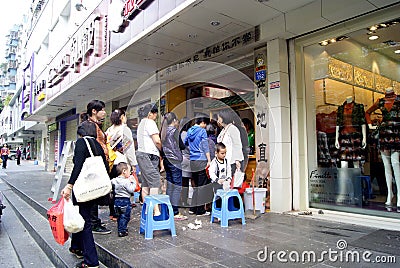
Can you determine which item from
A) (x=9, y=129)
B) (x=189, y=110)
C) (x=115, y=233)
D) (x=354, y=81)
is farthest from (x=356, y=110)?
(x=9, y=129)

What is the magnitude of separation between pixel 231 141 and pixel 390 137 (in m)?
2.33

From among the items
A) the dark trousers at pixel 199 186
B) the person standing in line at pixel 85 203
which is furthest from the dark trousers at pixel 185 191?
the person standing in line at pixel 85 203

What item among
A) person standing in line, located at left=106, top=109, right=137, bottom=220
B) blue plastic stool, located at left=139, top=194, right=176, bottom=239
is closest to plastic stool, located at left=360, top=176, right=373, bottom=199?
blue plastic stool, located at left=139, top=194, right=176, bottom=239

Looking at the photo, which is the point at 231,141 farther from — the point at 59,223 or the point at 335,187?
the point at 59,223

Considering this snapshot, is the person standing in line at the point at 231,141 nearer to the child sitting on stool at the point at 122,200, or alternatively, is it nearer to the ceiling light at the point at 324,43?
the child sitting on stool at the point at 122,200

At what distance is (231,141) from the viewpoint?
167 inches

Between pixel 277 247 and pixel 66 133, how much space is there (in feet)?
48.4

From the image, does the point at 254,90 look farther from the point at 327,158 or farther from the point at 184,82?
the point at 184,82

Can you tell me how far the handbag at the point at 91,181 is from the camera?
2709 mm

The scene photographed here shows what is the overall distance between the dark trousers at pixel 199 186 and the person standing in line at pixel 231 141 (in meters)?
0.47

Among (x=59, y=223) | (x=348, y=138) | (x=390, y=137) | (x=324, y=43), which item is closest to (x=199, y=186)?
(x=59, y=223)

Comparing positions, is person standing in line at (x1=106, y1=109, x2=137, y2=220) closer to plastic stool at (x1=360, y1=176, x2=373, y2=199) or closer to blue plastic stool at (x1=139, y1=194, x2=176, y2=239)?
blue plastic stool at (x1=139, y1=194, x2=176, y2=239)

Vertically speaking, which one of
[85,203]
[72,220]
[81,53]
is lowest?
[72,220]

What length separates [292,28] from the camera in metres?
4.52
